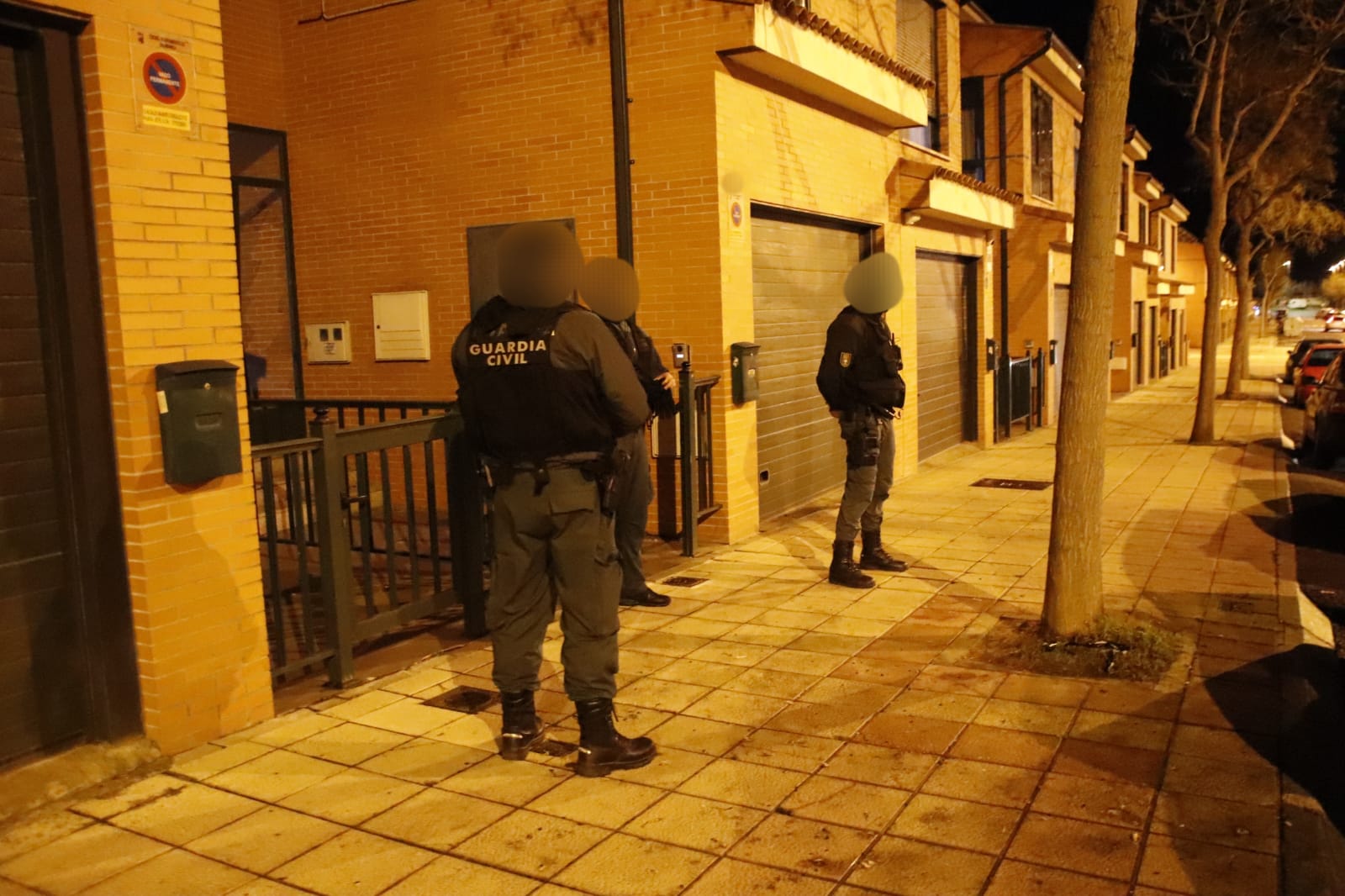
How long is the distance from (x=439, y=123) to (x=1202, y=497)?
8171mm

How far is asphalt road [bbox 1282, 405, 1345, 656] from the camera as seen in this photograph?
7195mm

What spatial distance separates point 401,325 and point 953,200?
21.7 ft

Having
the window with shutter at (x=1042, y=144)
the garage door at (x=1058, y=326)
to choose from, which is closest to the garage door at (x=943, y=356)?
the garage door at (x=1058, y=326)

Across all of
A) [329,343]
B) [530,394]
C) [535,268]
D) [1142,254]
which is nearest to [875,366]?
[535,268]

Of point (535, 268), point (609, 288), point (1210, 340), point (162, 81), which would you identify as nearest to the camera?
point (535, 268)

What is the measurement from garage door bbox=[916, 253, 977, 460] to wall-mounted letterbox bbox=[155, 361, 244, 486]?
952cm

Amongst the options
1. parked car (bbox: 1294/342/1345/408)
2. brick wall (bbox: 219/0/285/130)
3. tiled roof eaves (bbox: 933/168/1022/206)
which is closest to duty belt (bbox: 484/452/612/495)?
brick wall (bbox: 219/0/285/130)

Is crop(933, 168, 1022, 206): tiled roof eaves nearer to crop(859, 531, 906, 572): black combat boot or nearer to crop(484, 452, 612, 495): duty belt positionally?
crop(859, 531, 906, 572): black combat boot

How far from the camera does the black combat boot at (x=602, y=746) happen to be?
4.08m

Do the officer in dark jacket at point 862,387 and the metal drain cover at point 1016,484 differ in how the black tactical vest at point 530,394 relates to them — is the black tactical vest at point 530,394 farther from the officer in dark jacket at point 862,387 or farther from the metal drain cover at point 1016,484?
the metal drain cover at point 1016,484

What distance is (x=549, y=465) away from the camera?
4027 mm

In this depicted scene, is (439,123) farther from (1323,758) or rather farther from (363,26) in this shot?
(1323,758)

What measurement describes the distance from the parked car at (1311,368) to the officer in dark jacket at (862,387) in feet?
62.8

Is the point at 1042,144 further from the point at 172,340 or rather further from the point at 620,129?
the point at 172,340
